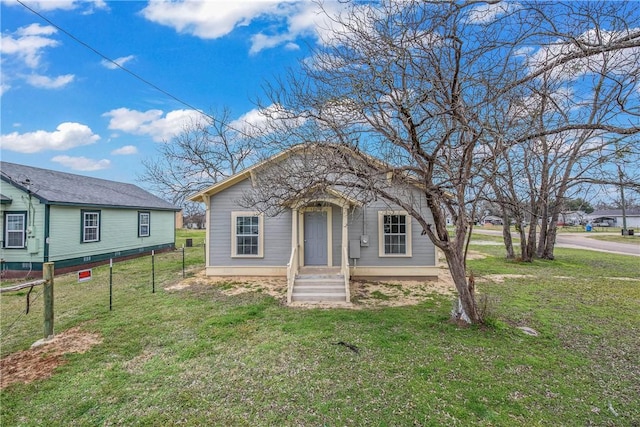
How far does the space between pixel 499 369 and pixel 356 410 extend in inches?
90.5

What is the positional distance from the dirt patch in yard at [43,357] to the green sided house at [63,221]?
7.78m

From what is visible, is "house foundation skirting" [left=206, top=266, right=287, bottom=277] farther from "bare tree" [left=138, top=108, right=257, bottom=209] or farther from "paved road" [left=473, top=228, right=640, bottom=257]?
"paved road" [left=473, top=228, right=640, bottom=257]

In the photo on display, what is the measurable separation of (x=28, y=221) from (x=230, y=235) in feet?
25.1

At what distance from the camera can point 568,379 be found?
390 cm

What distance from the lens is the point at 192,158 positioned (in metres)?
18.9

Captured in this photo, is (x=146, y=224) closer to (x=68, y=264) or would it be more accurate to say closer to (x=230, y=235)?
(x=68, y=264)

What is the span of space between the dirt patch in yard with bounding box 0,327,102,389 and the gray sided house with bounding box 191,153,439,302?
5.11 metres

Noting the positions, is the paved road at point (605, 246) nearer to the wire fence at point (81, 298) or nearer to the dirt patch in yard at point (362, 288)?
the dirt patch in yard at point (362, 288)

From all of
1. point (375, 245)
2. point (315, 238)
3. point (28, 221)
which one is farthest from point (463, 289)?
point (28, 221)

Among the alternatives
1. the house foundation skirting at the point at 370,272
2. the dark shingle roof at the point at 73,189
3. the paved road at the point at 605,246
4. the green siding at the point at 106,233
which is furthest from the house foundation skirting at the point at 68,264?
the paved road at the point at 605,246

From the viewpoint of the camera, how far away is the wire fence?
568 cm

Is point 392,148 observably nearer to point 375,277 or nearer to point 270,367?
point 270,367

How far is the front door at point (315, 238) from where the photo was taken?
1001 cm

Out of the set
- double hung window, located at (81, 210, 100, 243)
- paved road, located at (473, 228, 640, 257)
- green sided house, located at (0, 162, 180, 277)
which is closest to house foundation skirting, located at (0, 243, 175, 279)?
green sided house, located at (0, 162, 180, 277)
